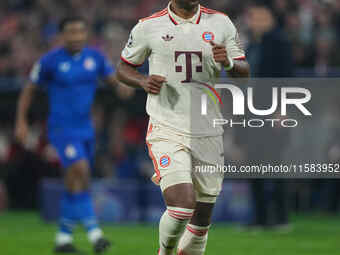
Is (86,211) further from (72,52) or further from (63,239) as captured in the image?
(72,52)

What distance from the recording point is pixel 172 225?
6.42m

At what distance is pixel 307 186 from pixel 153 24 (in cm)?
845

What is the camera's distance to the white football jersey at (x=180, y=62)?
658 centimetres

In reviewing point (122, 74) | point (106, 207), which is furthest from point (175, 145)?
point (106, 207)

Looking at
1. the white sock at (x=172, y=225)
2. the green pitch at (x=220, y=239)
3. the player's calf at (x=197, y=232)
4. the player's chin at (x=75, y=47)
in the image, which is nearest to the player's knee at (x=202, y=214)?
the player's calf at (x=197, y=232)

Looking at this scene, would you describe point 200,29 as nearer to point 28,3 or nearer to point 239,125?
point 239,125

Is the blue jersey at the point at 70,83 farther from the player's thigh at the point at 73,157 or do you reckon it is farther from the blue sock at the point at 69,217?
the blue sock at the point at 69,217

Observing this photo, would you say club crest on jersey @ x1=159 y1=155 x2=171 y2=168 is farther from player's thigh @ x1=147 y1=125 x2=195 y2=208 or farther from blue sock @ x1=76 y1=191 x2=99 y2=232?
blue sock @ x1=76 y1=191 x2=99 y2=232

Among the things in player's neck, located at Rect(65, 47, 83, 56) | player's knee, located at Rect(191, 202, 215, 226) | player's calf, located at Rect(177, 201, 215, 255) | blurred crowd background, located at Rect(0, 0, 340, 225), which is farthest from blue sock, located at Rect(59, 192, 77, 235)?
player's knee, located at Rect(191, 202, 215, 226)

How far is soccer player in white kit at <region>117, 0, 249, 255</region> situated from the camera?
646cm

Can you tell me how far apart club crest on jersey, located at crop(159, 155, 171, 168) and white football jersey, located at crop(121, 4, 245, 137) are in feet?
0.76

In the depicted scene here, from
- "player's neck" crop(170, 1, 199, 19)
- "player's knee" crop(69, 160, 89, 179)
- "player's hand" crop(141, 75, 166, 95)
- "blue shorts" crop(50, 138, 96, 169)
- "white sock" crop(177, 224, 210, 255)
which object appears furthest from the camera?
"blue shorts" crop(50, 138, 96, 169)

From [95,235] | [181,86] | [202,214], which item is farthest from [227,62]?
[95,235]

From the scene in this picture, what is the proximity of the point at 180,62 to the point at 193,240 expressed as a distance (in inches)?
56.4
